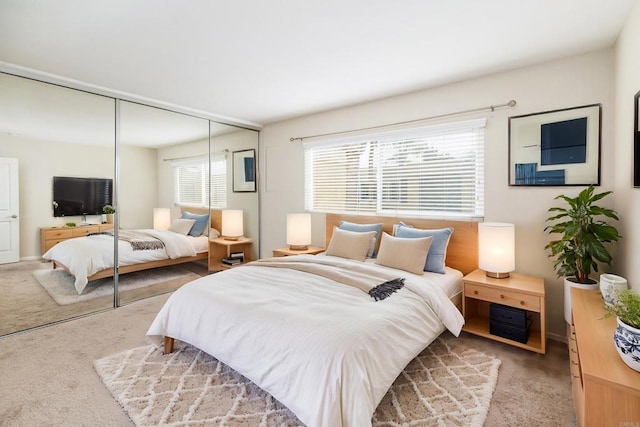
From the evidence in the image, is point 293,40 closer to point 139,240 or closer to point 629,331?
point 629,331

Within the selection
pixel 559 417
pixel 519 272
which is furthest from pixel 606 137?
pixel 559 417

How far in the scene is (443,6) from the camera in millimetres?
1954

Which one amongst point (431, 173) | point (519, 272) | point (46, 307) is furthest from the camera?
point (431, 173)

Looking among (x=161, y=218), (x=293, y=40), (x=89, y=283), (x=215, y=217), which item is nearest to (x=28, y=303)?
(x=89, y=283)

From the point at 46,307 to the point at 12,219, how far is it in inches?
36.1

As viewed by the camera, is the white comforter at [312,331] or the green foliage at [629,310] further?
the white comforter at [312,331]

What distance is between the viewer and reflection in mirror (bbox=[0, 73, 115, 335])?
2.88 m

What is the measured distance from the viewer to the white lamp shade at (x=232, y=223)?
4625 millimetres

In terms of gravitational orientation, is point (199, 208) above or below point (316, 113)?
below

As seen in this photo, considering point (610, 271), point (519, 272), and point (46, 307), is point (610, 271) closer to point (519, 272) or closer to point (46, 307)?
point (519, 272)

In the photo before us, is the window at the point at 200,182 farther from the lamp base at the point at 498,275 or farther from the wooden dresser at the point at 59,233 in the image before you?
the lamp base at the point at 498,275

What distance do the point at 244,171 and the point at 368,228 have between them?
228cm

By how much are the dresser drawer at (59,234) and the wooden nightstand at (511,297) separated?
→ 12.9 ft

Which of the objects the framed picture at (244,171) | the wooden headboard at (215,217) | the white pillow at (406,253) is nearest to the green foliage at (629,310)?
the white pillow at (406,253)
